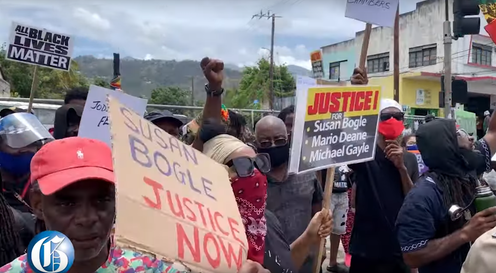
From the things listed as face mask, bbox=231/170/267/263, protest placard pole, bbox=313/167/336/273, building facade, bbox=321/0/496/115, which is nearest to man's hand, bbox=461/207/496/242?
protest placard pole, bbox=313/167/336/273

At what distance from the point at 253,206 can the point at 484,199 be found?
1.11 m

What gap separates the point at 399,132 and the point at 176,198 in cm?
256

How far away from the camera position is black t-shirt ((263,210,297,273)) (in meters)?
2.34

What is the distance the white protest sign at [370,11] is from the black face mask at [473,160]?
1.11 m

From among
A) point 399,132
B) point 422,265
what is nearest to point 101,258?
point 422,265

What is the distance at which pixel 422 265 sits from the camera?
2.57 m

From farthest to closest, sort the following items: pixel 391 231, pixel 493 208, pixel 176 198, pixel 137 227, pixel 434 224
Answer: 1. pixel 391 231
2. pixel 434 224
3. pixel 493 208
4. pixel 176 198
5. pixel 137 227

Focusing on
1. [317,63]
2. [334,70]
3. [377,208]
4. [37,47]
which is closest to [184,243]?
[377,208]

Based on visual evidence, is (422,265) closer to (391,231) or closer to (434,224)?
(434,224)

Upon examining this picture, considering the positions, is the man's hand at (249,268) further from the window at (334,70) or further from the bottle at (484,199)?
the window at (334,70)

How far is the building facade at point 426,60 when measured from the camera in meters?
25.8

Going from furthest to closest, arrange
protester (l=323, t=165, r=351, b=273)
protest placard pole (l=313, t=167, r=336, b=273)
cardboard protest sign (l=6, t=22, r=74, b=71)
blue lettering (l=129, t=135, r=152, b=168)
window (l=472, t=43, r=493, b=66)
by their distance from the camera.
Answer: window (l=472, t=43, r=493, b=66) < protester (l=323, t=165, r=351, b=273) < cardboard protest sign (l=6, t=22, r=74, b=71) < protest placard pole (l=313, t=167, r=336, b=273) < blue lettering (l=129, t=135, r=152, b=168)

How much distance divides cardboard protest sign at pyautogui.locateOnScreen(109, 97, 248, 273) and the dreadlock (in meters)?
1.10

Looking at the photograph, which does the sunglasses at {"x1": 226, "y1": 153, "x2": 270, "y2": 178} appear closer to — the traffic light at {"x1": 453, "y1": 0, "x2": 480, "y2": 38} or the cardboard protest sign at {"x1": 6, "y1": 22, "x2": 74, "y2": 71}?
the cardboard protest sign at {"x1": 6, "y1": 22, "x2": 74, "y2": 71}
